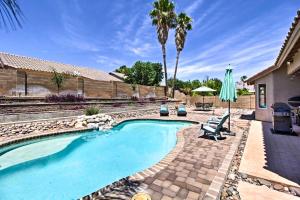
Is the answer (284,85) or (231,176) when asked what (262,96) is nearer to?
(284,85)

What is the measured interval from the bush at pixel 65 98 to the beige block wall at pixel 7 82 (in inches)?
74.2

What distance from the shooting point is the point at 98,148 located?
27.0 ft

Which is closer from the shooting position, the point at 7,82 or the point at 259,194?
the point at 259,194

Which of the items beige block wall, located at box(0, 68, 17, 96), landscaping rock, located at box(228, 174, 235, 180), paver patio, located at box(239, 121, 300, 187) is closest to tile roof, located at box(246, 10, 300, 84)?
paver patio, located at box(239, 121, 300, 187)

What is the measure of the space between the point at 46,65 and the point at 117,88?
11267 mm

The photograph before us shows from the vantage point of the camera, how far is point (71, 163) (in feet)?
21.3

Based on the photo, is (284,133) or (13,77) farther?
(13,77)

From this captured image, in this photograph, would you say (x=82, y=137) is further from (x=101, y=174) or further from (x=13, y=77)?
(x=13, y=77)

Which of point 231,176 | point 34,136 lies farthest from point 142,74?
point 231,176

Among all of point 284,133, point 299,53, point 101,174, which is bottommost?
point 101,174

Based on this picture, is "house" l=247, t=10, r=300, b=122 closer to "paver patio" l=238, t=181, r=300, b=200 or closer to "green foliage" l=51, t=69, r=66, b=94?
"paver patio" l=238, t=181, r=300, b=200

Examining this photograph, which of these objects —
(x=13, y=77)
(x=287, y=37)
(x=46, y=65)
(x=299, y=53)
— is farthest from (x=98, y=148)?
(x=46, y=65)

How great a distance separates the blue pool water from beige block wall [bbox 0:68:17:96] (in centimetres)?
368

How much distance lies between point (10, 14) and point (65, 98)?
11814 mm
